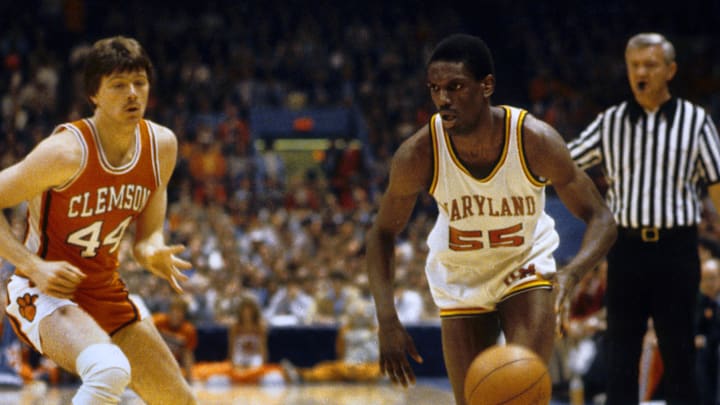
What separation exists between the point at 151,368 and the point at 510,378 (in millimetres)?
1600

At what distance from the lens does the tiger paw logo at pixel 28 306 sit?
428 centimetres

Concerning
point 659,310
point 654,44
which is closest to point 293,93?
point 654,44

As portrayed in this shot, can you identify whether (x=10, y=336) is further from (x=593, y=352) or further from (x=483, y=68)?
(x=483, y=68)

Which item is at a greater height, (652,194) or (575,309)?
(652,194)

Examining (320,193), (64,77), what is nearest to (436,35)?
(320,193)

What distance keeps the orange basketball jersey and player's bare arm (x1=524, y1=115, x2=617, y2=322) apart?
1.76 meters

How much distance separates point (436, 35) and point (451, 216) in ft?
55.5

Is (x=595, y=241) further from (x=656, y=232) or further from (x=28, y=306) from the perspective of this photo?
(x=28, y=306)

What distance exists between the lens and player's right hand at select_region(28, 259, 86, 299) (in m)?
3.99

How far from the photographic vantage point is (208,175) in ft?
53.4

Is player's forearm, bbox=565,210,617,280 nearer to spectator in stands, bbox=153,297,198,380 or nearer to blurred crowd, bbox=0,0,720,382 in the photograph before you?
spectator in stands, bbox=153,297,198,380

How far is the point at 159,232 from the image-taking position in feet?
15.7

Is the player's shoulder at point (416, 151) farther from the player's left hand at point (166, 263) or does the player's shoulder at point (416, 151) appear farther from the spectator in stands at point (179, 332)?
the spectator in stands at point (179, 332)

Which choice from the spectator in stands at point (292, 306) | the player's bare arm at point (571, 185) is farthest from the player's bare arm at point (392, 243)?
the spectator in stands at point (292, 306)
